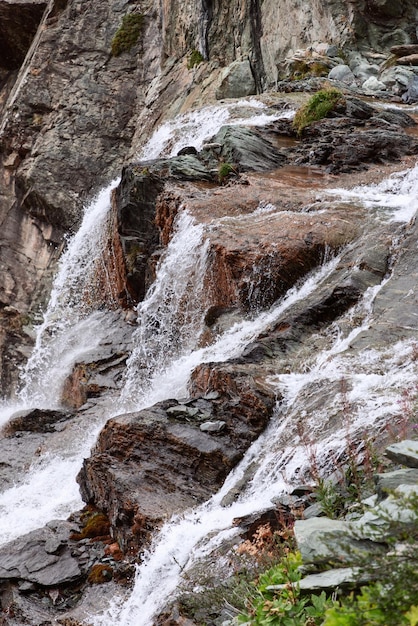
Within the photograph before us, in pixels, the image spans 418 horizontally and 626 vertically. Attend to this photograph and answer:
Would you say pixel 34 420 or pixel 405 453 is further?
pixel 34 420

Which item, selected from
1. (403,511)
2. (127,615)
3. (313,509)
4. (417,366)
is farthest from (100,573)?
(403,511)

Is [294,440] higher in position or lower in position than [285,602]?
lower

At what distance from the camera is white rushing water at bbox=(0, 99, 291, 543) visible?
9312 millimetres

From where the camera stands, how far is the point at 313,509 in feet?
15.3

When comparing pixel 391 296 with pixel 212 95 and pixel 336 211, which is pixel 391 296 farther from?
pixel 212 95

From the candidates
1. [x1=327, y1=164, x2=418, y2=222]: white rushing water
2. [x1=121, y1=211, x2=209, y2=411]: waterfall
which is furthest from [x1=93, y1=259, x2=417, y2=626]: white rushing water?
[x1=121, y1=211, x2=209, y2=411]: waterfall

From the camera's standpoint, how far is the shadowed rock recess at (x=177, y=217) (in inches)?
287

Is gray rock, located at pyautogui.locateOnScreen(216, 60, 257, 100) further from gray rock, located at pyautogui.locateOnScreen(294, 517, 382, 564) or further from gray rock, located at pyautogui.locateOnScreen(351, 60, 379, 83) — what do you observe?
gray rock, located at pyautogui.locateOnScreen(294, 517, 382, 564)

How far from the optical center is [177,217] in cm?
1330

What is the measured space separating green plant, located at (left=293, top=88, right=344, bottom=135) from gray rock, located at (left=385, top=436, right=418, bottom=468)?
533 inches

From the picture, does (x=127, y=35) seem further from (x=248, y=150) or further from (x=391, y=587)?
(x=391, y=587)

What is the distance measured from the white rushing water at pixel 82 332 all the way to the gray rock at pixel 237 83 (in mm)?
1833

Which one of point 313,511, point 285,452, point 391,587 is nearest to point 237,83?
point 285,452

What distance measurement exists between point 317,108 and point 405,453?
46.3 ft
